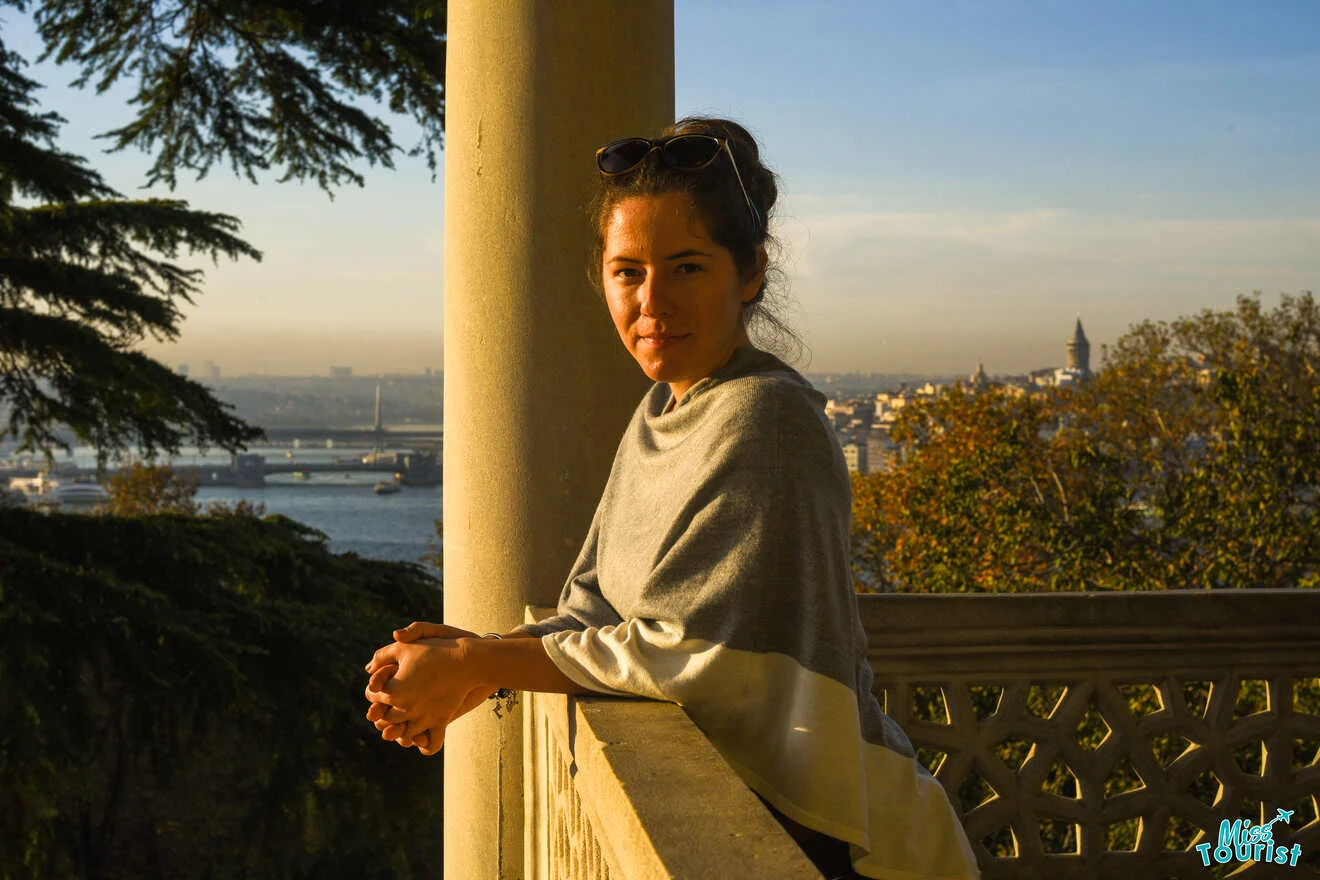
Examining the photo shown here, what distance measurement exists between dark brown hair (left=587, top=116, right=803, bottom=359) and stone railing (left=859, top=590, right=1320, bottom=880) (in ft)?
5.78

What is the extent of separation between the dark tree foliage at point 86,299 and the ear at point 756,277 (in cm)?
780

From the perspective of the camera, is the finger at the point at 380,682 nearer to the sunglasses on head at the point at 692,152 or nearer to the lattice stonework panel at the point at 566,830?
the lattice stonework panel at the point at 566,830

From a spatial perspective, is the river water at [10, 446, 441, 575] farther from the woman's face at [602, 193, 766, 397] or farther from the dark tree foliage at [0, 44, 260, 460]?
the woman's face at [602, 193, 766, 397]

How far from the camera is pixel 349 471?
64.6 m

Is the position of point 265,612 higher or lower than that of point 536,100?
lower

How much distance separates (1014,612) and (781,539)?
206 centimetres

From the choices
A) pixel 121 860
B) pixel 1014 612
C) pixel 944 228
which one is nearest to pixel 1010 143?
pixel 944 228

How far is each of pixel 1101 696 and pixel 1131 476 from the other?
15195mm

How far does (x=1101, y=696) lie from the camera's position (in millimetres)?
3627

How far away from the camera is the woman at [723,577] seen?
174 centimetres

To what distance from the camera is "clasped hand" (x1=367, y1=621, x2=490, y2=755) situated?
1944mm

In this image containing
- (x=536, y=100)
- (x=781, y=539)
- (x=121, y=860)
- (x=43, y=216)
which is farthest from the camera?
(x=121, y=860)

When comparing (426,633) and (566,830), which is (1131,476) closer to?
(566,830)

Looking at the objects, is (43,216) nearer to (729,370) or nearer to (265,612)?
(265,612)
